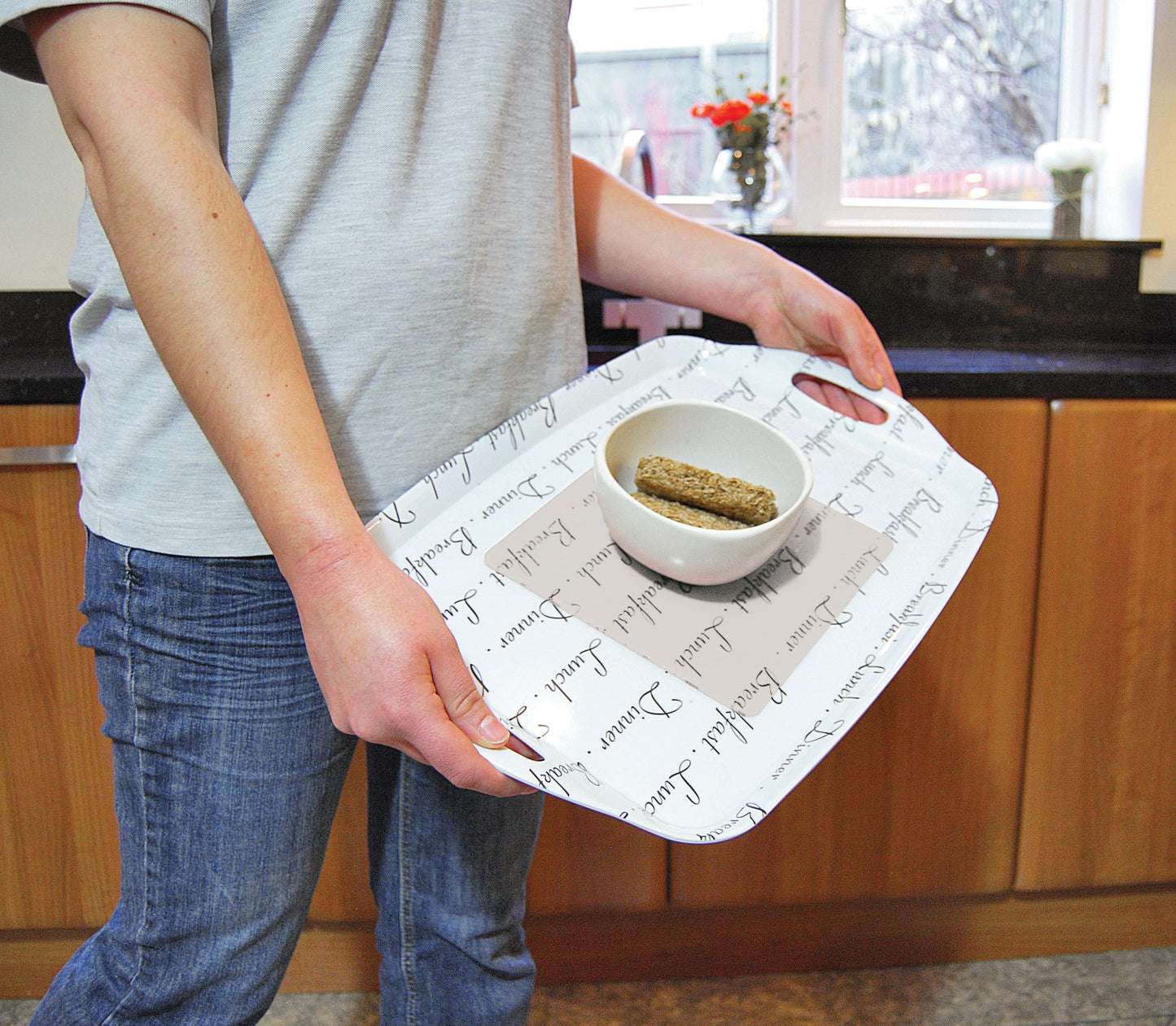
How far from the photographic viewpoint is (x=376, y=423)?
57 centimetres

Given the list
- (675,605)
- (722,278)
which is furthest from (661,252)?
(675,605)

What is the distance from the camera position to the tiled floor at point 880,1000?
3.77 feet

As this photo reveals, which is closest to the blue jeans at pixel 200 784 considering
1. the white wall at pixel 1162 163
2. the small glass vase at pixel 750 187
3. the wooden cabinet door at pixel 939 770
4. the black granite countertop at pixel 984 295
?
the wooden cabinet door at pixel 939 770

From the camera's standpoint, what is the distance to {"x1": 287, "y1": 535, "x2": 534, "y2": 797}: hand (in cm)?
42

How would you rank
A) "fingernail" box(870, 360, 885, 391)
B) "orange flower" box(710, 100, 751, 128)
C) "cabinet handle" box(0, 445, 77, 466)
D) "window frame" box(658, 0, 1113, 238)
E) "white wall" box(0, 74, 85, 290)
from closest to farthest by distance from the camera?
"fingernail" box(870, 360, 885, 391) < "cabinet handle" box(0, 445, 77, 466) < "white wall" box(0, 74, 85, 290) < "orange flower" box(710, 100, 751, 128) < "window frame" box(658, 0, 1113, 238)

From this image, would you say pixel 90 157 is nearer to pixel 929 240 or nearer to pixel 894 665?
pixel 894 665

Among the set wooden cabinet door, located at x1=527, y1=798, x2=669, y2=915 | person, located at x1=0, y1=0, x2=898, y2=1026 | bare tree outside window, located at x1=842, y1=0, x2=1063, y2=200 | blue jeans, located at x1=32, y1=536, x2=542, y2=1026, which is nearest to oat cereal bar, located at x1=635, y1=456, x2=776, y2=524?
person, located at x1=0, y1=0, x2=898, y2=1026

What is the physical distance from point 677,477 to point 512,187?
0.75 ft

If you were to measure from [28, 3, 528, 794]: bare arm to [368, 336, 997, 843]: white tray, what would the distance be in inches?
2.2

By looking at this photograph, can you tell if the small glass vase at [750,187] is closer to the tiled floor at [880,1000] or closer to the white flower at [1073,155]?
the white flower at [1073,155]

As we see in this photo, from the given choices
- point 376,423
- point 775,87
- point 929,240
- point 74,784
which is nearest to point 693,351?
point 376,423

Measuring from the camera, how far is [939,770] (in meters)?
1.13

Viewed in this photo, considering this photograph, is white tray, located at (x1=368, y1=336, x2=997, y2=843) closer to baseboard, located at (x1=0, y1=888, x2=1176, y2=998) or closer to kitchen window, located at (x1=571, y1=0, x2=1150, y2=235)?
baseboard, located at (x1=0, y1=888, x2=1176, y2=998)

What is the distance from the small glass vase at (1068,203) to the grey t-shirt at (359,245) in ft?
3.82
